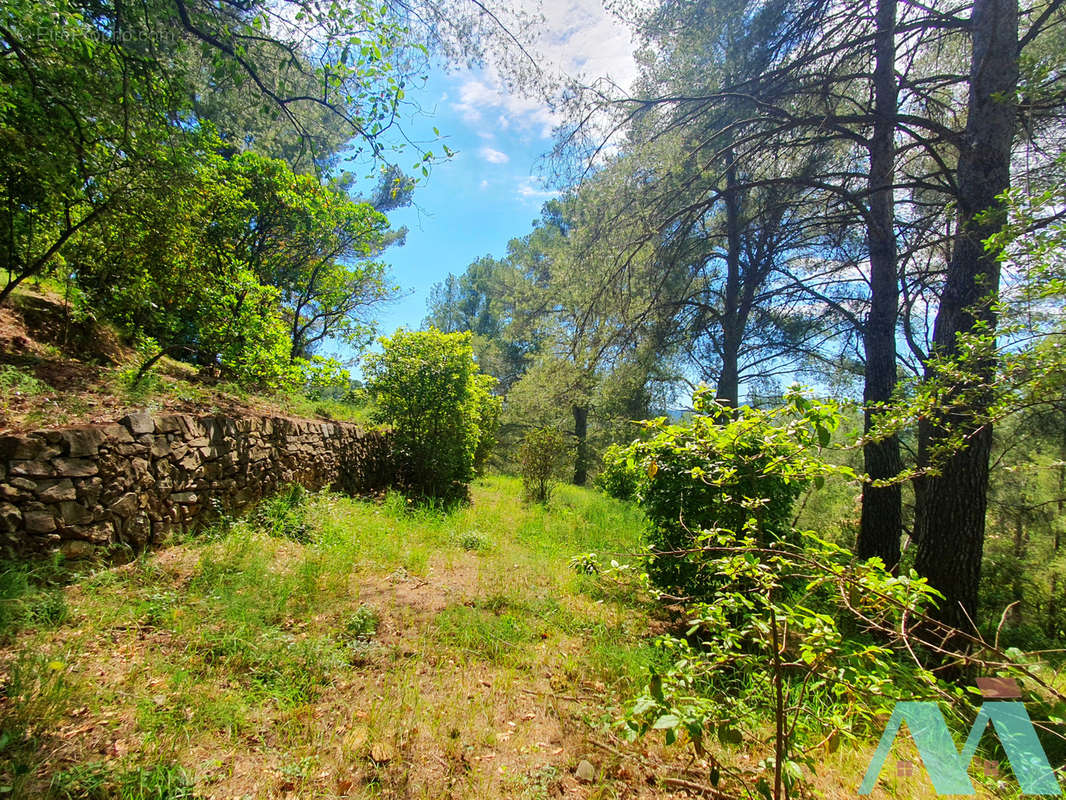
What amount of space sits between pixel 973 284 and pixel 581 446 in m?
13.0

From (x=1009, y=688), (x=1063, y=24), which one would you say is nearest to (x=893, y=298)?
(x=1063, y=24)

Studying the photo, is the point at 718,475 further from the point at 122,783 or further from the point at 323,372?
the point at 323,372

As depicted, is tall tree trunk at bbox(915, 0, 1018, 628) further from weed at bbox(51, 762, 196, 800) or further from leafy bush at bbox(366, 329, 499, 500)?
leafy bush at bbox(366, 329, 499, 500)

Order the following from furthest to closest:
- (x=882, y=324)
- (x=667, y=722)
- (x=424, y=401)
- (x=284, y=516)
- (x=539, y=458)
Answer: (x=539, y=458), (x=424, y=401), (x=882, y=324), (x=284, y=516), (x=667, y=722)

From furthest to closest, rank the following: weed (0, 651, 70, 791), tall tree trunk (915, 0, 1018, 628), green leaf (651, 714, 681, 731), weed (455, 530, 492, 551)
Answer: weed (455, 530, 492, 551) < tall tree trunk (915, 0, 1018, 628) < weed (0, 651, 70, 791) < green leaf (651, 714, 681, 731)

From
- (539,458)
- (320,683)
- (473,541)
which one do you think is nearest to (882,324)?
(473,541)

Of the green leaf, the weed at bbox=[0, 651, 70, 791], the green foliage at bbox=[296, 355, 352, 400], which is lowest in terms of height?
the weed at bbox=[0, 651, 70, 791]

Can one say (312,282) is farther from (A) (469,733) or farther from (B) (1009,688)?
(B) (1009,688)

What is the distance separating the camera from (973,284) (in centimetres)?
390

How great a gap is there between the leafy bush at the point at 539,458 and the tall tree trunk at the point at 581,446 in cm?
590

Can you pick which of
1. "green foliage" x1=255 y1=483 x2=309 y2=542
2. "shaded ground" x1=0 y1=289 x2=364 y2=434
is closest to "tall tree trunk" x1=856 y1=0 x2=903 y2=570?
"green foliage" x1=255 y1=483 x2=309 y2=542

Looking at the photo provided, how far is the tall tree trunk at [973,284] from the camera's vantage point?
3.74 meters

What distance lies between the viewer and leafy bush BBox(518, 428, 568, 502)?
30.4 feet

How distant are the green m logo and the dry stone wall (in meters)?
5.19
